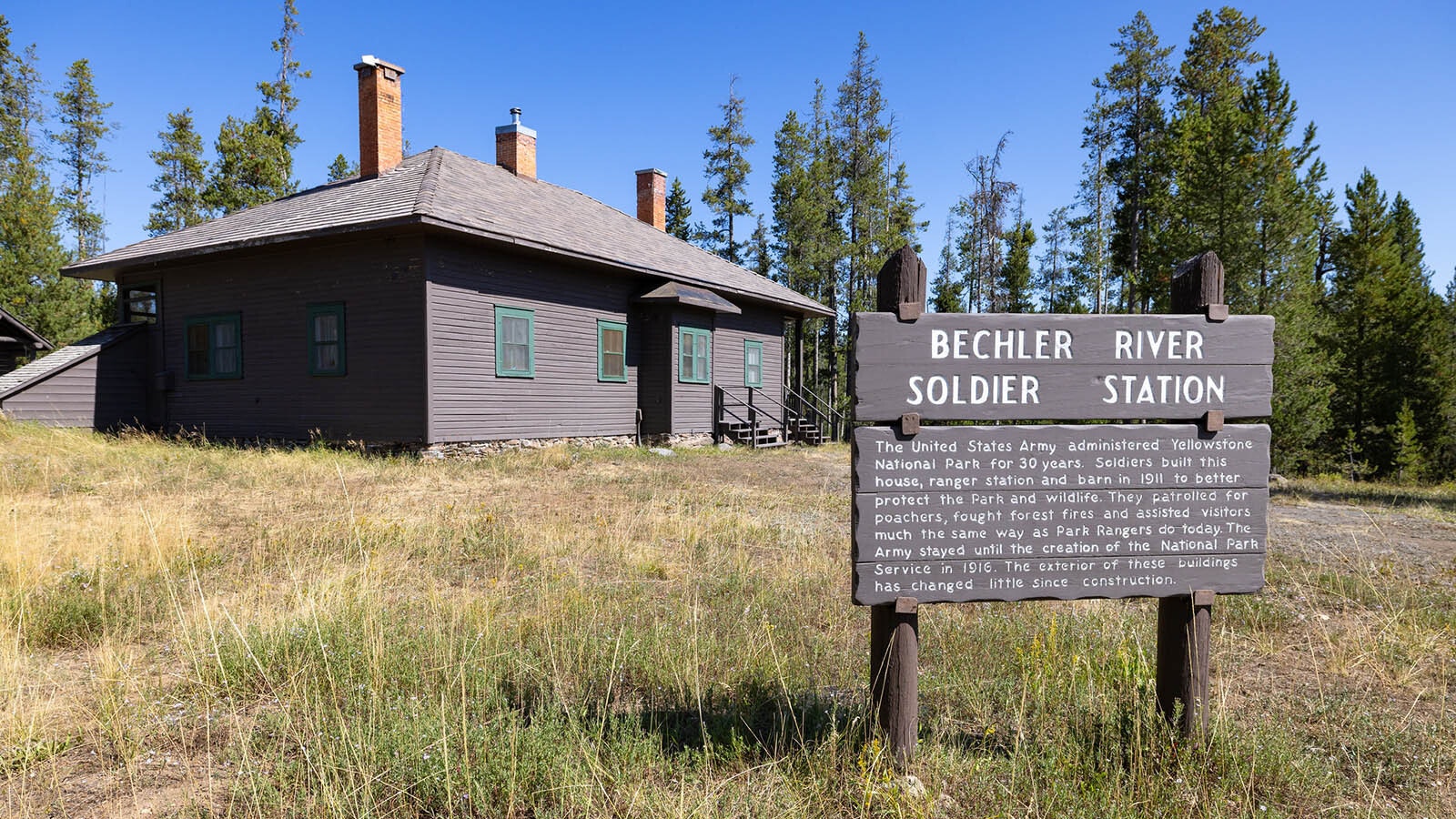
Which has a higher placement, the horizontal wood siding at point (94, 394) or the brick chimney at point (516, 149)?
the brick chimney at point (516, 149)

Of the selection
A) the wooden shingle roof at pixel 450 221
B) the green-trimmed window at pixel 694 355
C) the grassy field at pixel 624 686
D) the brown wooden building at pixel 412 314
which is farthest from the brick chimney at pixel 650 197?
the grassy field at pixel 624 686

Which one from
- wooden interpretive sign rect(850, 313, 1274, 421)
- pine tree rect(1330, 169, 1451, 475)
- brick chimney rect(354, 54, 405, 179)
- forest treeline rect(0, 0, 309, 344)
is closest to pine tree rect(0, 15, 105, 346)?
forest treeline rect(0, 0, 309, 344)

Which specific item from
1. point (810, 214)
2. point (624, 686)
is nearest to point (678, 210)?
point (810, 214)

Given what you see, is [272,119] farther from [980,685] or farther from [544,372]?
[980,685]

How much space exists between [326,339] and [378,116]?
5264 millimetres

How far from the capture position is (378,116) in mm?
16359

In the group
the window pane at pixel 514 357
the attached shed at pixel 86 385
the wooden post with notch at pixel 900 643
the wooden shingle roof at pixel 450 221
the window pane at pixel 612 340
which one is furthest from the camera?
the window pane at pixel 612 340

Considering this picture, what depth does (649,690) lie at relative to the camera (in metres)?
3.81

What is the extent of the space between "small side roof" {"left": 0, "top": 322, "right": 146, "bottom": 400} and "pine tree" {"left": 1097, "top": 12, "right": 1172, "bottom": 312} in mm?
33460

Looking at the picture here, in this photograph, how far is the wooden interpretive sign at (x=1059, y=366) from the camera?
2941 mm

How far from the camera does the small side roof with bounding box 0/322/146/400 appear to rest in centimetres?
1502

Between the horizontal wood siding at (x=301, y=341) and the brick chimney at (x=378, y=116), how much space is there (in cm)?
327

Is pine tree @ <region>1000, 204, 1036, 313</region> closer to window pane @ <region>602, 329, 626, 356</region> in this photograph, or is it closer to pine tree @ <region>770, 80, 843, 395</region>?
pine tree @ <region>770, 80, 843, 395</region>

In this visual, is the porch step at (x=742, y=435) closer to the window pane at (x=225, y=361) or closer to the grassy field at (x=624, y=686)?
the window pane at (x=225, y=361)
